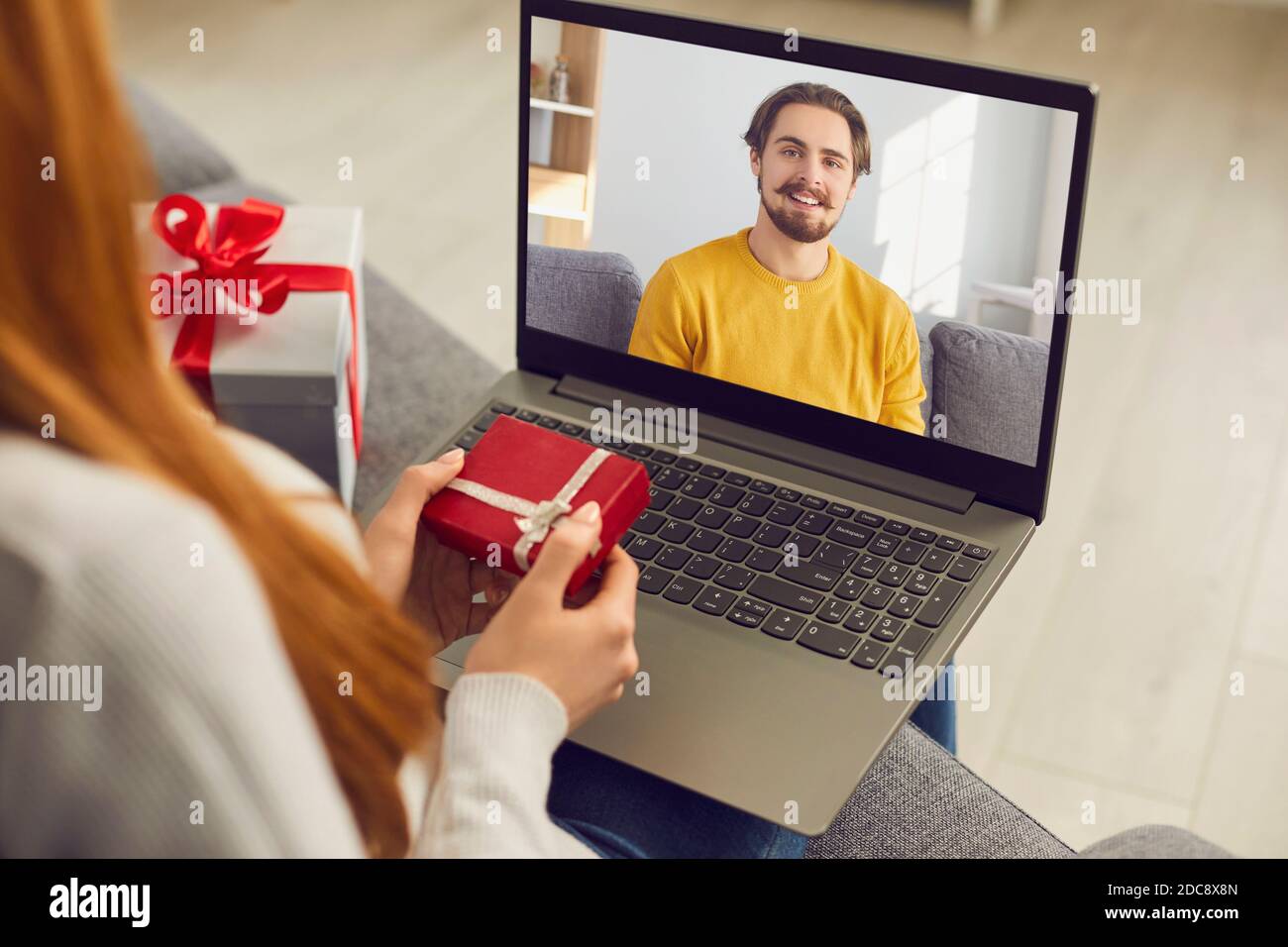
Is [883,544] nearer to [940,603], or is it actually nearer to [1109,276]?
[940,603]

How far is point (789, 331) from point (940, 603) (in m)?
0.23

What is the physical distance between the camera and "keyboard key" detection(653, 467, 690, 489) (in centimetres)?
97

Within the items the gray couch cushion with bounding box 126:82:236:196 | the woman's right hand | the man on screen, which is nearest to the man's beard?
the man on screen

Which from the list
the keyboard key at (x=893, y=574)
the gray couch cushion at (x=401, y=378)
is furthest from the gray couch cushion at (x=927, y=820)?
the gray couch cushion at (x=401, y=378)

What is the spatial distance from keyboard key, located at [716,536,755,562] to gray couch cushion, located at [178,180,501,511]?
0.60m

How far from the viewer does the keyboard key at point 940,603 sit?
0.84 metres

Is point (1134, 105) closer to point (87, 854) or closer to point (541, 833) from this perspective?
point (541, 833)

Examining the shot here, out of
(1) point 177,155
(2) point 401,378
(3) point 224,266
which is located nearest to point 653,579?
(3) point 224,266

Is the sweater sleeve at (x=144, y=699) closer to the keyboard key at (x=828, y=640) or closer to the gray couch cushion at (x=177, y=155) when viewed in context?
the keyboard key at (x=828, y=640)

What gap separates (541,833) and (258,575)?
0.73 ft

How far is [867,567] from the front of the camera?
888mm

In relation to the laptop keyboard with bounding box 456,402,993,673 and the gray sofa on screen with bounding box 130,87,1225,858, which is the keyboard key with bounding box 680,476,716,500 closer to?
the laptop keyboard with bounding box 456,402,993,673

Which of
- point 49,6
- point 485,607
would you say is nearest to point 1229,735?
point 485,607

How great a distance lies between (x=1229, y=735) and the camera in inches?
60.2
